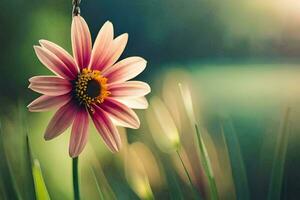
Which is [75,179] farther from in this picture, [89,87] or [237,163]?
[237,163]

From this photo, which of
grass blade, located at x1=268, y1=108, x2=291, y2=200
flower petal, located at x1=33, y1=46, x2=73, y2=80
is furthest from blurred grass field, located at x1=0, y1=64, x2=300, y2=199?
flower petal, located at x1=33, y1=46, x2=73, y2=80

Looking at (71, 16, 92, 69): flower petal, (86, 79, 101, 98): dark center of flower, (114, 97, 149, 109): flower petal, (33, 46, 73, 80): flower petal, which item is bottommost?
(114, 97, 149, 109): flower petal

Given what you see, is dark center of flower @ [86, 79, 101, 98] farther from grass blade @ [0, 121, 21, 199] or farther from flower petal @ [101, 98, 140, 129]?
grass blade @ [0, 121, 21, 199]

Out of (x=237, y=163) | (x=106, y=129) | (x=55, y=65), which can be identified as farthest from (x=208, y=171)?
(x=55, y=65)

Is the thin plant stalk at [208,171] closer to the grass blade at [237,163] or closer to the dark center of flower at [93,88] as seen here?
the grass blade at [237,163]

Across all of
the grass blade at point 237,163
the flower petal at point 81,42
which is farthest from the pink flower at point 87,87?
the grass blade at point 237,163

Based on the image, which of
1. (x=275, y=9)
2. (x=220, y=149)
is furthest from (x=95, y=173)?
(x=275, y=9)
